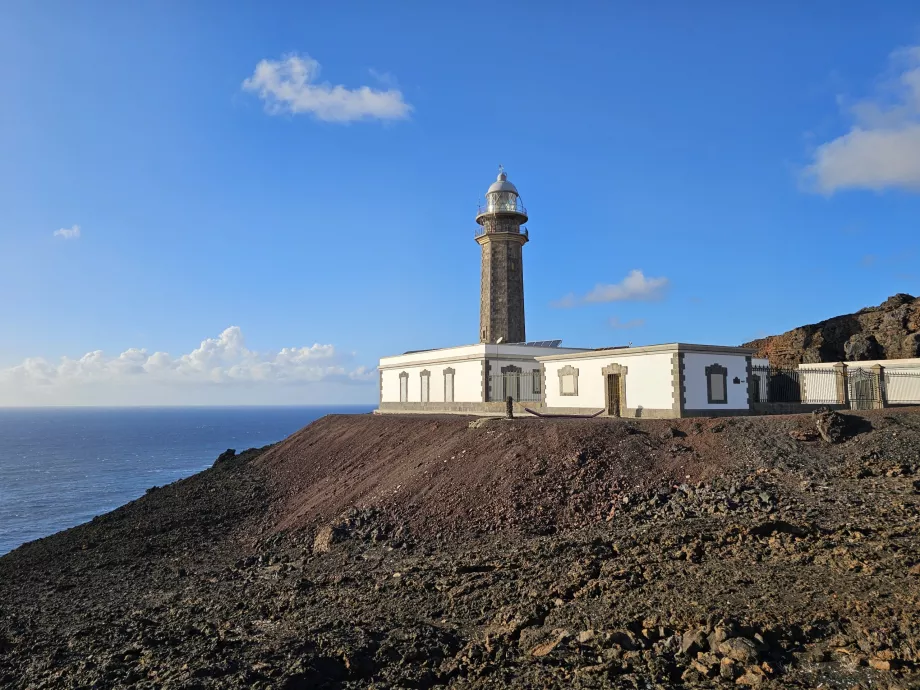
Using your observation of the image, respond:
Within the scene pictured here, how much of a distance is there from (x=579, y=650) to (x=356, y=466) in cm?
1818

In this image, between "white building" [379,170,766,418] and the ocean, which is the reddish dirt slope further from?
the ocean

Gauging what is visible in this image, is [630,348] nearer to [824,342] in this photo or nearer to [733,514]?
[733,514]

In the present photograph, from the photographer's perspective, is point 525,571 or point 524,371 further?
point 524,371

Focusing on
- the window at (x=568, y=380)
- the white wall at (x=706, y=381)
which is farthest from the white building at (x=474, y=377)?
the white wall at (x=706, y=381)

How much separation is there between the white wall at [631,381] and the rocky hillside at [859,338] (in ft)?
75.5

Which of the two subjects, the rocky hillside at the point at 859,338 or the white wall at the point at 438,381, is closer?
the white wall at the point at 438,381

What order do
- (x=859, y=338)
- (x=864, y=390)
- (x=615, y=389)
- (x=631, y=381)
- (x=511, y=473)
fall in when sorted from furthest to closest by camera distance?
(x=859, y=338), (x=864, y=390), (x=615, y=389), (x=631, y=381), (x=511, y=473)

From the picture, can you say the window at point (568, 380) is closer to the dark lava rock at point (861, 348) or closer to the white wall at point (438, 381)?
the white wall at point (438, 381)

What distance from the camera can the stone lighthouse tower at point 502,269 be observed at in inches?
1592

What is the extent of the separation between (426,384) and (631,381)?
15937 mm

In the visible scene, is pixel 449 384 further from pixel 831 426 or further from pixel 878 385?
pixel 831 426

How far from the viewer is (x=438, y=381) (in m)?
37.4

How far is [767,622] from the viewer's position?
29.9 ft

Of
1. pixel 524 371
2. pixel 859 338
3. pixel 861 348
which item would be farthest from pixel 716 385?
pixel 859 338
